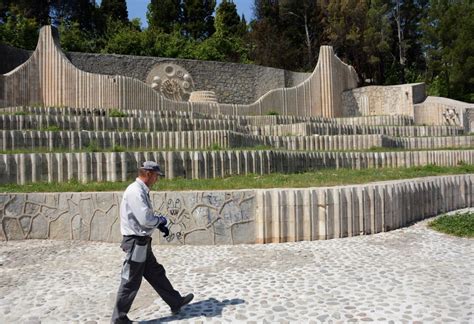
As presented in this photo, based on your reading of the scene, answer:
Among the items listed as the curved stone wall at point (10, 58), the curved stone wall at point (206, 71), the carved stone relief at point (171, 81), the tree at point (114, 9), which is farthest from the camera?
the tree at point (114, 9)

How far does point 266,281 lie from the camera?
5.04 m

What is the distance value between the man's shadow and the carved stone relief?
17.8 meters

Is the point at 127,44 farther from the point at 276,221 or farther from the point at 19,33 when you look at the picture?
the point at 276,221

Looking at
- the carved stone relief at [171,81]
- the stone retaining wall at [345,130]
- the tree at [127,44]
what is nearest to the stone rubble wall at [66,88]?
the stone retaining wall at [345,130]

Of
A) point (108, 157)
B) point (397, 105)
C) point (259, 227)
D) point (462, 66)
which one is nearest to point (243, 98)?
point (397, 105)

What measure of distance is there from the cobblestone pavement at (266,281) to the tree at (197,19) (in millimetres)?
34398

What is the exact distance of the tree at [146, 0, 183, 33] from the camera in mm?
38469

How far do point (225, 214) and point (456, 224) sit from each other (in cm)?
372

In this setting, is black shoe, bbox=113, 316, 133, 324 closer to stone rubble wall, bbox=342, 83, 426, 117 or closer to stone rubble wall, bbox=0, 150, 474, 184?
stone rubble wall, bbox=0, 150, 474, 184

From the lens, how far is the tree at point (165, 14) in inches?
1515

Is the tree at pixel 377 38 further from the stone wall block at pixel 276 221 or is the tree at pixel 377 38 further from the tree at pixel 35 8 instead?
the stone wall block at pixel 276 221

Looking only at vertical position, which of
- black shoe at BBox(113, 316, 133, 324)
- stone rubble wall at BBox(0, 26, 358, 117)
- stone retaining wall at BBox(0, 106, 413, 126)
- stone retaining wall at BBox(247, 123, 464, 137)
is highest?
stone rubble wall at BBox(0, 26, 358, 117)

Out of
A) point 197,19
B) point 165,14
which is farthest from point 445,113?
point 165,14

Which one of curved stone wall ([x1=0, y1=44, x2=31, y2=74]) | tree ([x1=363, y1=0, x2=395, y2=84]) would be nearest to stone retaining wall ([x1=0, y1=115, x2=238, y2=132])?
curved stone wall ([x1=0, y1=44, x2=31, y2=74])
